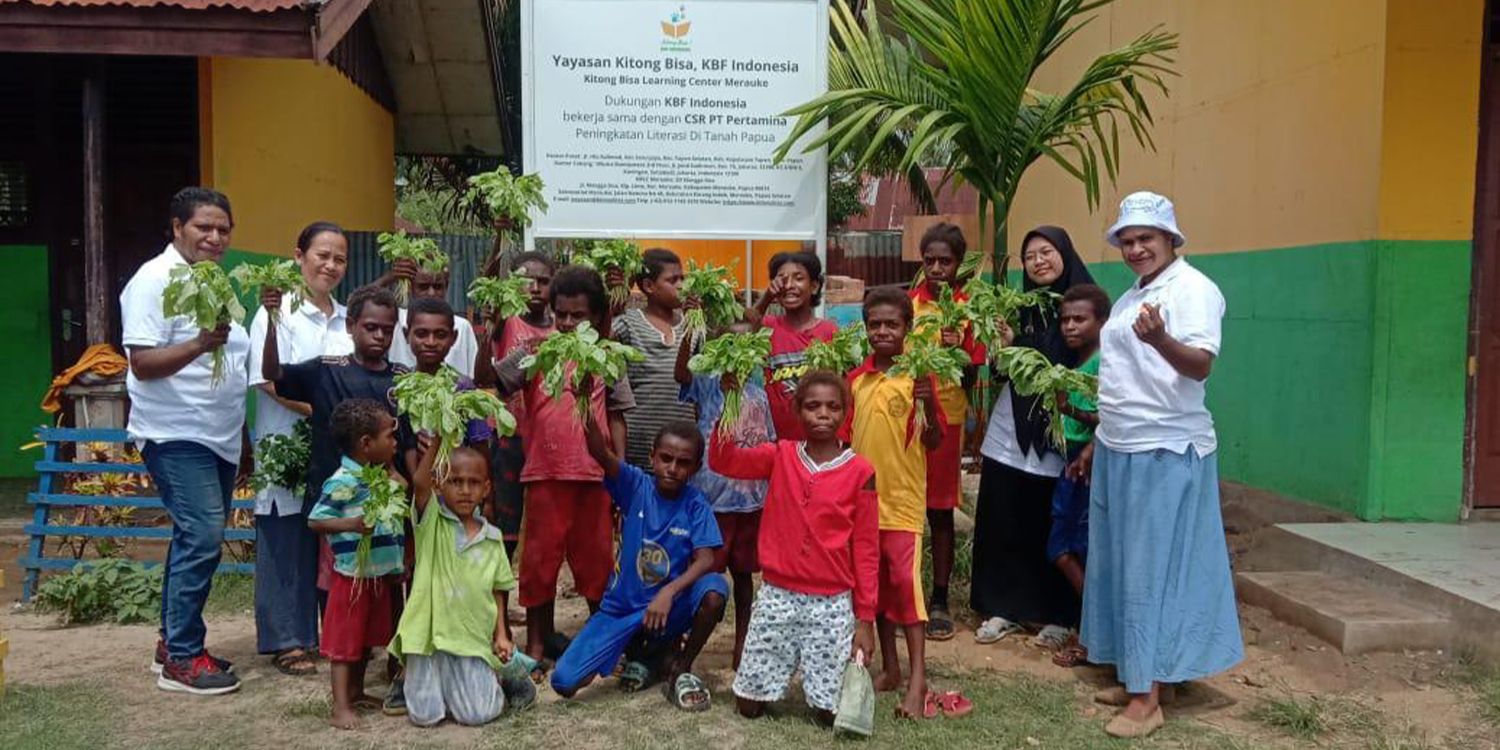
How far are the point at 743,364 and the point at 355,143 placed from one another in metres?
8.13

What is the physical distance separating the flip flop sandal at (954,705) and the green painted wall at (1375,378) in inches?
116

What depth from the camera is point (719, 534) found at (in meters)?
4.33

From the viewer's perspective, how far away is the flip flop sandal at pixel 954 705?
4168mm

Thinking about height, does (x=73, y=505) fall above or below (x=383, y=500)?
below

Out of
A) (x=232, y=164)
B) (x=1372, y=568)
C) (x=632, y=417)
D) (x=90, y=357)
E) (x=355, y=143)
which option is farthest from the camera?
(x=355, y=143)

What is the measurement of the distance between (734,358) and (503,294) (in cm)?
98

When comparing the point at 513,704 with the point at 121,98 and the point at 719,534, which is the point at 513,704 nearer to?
the point at 719,534

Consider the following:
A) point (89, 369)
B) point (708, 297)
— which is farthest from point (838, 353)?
point (89, 369)

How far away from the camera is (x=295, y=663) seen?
4.64m

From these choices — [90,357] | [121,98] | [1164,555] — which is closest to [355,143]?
[121,98]

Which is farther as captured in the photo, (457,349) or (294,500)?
(457,349)

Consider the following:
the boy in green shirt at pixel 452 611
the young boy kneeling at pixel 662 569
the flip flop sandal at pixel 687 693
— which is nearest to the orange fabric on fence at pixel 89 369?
the boy in green shirt at pixel 452 611

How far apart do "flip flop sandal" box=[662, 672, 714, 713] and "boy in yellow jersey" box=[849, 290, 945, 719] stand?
69 centimetres

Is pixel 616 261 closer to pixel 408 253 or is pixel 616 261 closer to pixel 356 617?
pixel 408 253
